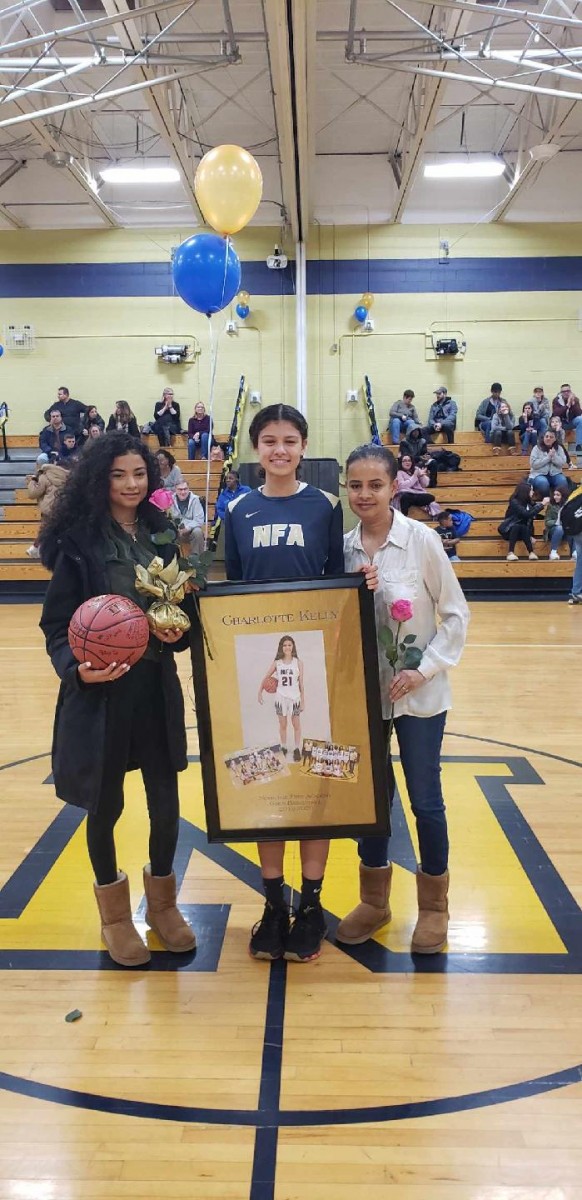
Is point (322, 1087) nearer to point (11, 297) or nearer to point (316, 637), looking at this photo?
point (316, 637)

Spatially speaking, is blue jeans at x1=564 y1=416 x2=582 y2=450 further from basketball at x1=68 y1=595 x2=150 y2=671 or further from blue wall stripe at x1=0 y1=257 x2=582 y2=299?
basketball at x1=68 y1=595 x2=150 y2=671

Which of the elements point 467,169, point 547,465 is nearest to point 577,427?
point 547,465

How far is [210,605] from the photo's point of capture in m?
2.24

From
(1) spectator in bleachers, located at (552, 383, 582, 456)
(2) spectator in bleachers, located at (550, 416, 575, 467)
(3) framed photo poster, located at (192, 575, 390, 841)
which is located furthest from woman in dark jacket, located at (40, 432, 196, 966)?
(1) spectator in bleachers, located at (552, 383, 582, 456)

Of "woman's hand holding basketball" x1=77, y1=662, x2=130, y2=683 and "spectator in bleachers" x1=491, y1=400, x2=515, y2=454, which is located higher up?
"spectator in bleachers" x1=491, y1=400, x2=515, y2=454

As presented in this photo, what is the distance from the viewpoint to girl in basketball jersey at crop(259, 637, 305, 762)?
2.27m

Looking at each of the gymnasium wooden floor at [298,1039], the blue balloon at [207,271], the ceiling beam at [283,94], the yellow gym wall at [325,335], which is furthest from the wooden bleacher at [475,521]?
the gymnasium wooden floor at [298,1039]

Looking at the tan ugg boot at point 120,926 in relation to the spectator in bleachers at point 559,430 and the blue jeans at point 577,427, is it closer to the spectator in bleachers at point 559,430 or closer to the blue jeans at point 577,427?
the spectator in bleachers at point 559,430

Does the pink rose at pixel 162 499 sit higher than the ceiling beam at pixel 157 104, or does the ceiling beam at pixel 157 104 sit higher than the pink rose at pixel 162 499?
the ceiling beam at pixel 157 104

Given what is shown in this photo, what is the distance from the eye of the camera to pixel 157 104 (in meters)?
8.75

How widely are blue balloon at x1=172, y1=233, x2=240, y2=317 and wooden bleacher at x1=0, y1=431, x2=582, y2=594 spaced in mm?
5520

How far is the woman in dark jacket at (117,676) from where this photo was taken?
2.22 metres

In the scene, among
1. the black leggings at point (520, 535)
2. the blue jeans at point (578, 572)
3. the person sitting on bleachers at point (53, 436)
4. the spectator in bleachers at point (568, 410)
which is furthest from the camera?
the spectator in bleachers at point (568, 410)

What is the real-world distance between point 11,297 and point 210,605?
1299 centimetres
